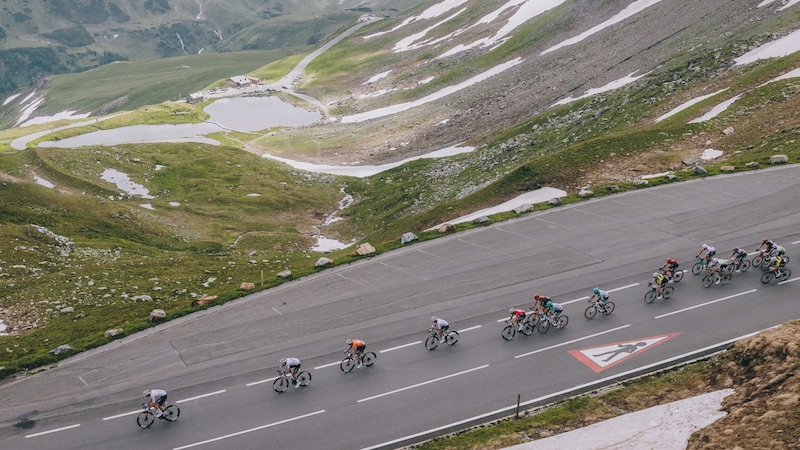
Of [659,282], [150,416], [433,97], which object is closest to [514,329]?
[659,282]

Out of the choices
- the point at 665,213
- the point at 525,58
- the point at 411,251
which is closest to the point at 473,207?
the point at 411,251

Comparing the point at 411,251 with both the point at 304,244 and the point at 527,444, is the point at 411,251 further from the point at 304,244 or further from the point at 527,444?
the point at 304,244

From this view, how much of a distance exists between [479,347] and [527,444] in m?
7.95

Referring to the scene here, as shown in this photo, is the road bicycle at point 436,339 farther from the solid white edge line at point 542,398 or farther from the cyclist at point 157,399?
the cyclist at point 157,399

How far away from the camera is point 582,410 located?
25750mm

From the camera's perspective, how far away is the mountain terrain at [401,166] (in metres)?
43.3

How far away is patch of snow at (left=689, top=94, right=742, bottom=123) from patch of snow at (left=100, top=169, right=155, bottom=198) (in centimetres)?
7373

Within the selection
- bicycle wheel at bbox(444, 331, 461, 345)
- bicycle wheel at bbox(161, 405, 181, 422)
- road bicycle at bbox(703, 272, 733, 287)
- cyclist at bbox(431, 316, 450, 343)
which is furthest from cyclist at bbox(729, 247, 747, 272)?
bicycle wheel at bbox(161, 405, 181, 422)

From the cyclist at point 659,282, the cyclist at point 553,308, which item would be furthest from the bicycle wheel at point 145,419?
the cyclist at point 659,282

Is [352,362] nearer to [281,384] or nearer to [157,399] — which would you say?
[281,384]

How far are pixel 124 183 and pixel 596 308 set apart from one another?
253 ft

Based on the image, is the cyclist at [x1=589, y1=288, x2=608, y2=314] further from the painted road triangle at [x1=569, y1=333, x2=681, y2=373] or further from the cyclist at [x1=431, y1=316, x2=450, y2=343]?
the cyclist at [x1=431, y1=316, x2=450, y2=343]

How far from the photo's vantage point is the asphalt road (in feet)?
88.3

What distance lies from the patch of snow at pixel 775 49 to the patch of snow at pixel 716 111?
1123 centimetres
